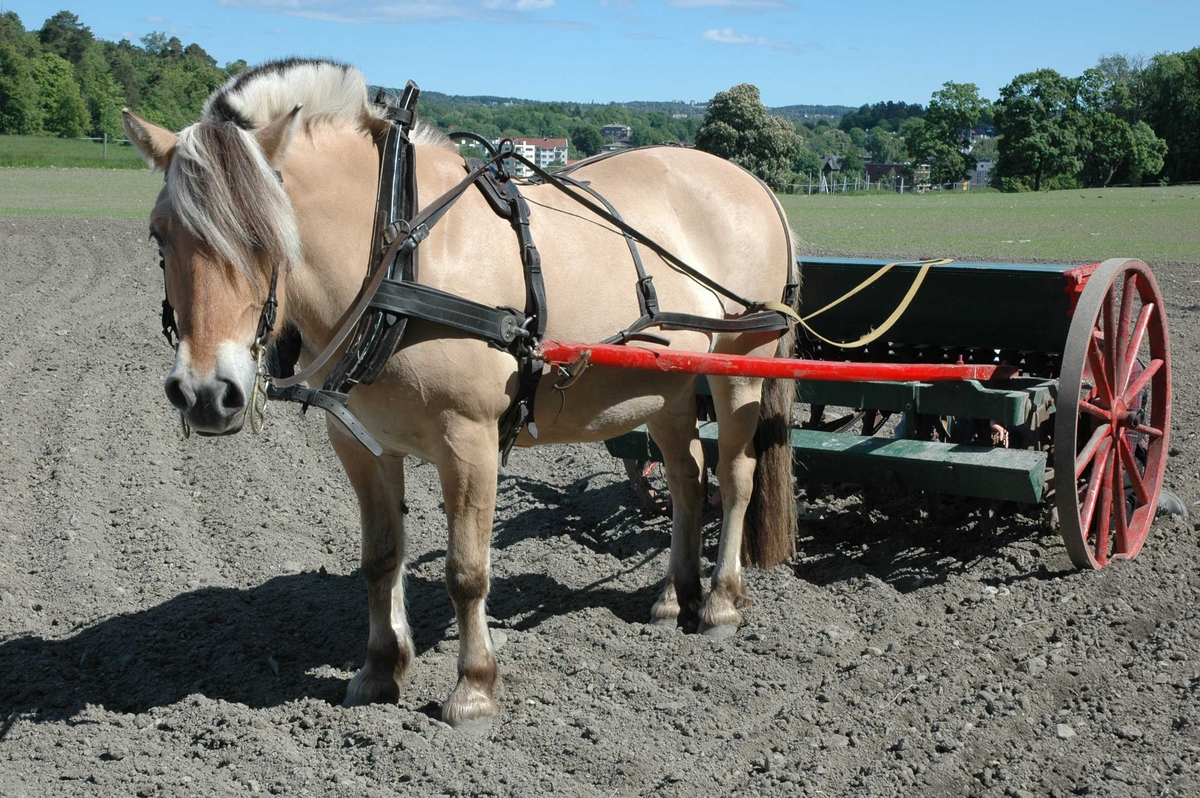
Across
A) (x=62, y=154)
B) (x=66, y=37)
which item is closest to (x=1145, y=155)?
(x=62, y=154)

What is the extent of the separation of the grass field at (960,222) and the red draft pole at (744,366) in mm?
9418

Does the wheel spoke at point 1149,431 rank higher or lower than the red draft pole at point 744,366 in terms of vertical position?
lower

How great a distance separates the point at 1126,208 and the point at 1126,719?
109 ft

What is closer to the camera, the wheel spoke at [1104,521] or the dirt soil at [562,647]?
the dirt soil at [562,647]

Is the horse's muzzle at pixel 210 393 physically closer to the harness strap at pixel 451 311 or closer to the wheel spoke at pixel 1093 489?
the harness strap at pixel 451 311

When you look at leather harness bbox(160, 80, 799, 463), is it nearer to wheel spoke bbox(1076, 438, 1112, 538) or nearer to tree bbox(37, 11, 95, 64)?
wheel spoke bbox(1076, 438, 1112, 538)

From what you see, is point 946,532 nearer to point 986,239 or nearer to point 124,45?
point 986,239

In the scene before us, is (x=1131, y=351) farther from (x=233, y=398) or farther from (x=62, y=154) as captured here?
(x=62, y=154)

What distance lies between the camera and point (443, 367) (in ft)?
10.8

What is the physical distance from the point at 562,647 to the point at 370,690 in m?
0.81

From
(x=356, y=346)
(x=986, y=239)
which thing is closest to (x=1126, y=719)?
(x=356, y=346)

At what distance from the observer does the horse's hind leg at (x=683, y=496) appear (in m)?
4.75

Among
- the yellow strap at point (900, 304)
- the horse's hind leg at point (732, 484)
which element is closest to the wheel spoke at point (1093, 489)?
the yellow strap at point (900, 304)

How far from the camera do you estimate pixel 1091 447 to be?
15.3ft
